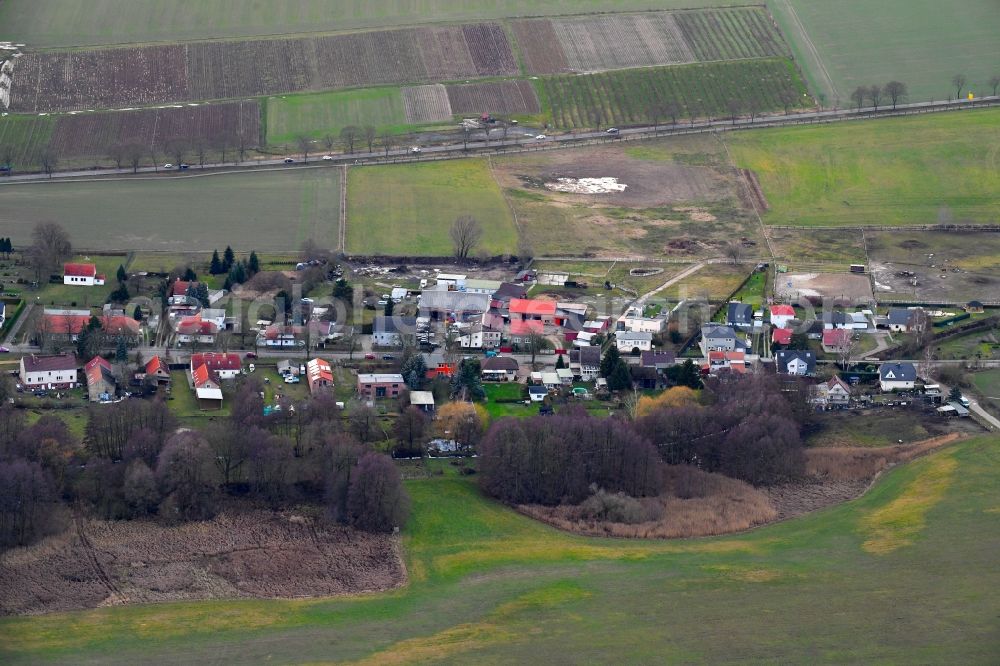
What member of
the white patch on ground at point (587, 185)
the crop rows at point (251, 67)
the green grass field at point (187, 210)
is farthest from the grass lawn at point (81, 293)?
the crop rows at point (251, 67)

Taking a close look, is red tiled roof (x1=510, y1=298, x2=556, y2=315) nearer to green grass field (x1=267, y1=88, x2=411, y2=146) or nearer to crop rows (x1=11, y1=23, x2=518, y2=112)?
green grass field (x1=267, y1=88, x2=411, y2=146)

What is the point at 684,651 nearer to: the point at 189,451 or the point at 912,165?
the point at 189,451

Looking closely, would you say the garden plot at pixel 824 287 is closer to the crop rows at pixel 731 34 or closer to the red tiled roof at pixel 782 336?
the red tiled roof at pixel 782 336

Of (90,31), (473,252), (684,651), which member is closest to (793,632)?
(684,651)

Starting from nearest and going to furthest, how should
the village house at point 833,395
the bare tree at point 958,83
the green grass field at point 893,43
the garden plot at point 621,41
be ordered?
the village house at point 833,395
the bare tree at point 958,83
the green grass field at point 893,43
the garden plot at point 621,41

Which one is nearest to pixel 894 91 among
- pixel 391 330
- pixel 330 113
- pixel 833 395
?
pixel 330 113

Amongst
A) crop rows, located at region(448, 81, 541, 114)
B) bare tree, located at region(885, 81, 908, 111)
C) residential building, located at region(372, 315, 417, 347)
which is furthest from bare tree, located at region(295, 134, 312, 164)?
bare tree, located at region(885, 81, 908, 111)
